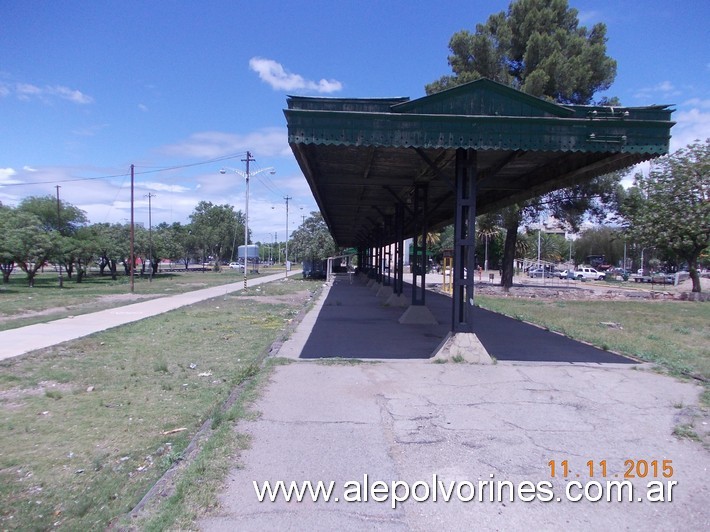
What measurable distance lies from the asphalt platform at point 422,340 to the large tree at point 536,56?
54.9 feet

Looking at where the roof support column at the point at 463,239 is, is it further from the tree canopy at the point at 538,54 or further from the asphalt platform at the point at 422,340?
the tree canopy at the point at 538,54

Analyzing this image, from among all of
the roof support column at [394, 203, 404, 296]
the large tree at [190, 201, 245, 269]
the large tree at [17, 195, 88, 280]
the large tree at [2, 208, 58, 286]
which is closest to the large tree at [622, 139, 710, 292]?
the roof support column at [394, 203, 404, 296]

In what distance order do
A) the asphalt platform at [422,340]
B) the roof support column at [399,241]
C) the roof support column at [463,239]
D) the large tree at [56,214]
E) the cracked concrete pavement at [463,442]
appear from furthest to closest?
the large tree at [56,214]
the roof support column at [399,241]
the asphalt platform at [422,340]
the roof support column at [463,239]
the cracked concrete pavement at [463,442]

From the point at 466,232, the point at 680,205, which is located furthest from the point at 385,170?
the point at 680,205

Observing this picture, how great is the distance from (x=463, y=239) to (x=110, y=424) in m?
6.08

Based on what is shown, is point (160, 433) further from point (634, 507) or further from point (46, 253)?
point (46, 253)

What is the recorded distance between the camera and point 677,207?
105ft

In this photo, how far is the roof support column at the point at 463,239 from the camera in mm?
8977

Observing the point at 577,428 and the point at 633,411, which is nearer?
the point at 577,428

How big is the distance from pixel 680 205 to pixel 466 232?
94.2 ft

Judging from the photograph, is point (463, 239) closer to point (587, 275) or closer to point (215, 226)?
point (587, 275)

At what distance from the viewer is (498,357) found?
9.64m

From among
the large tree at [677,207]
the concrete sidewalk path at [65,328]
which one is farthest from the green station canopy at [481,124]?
the large tree at [677,207]

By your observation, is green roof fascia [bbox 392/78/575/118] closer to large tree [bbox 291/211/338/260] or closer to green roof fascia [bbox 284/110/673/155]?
green roof fascia [bbox 284/110/673/155]
